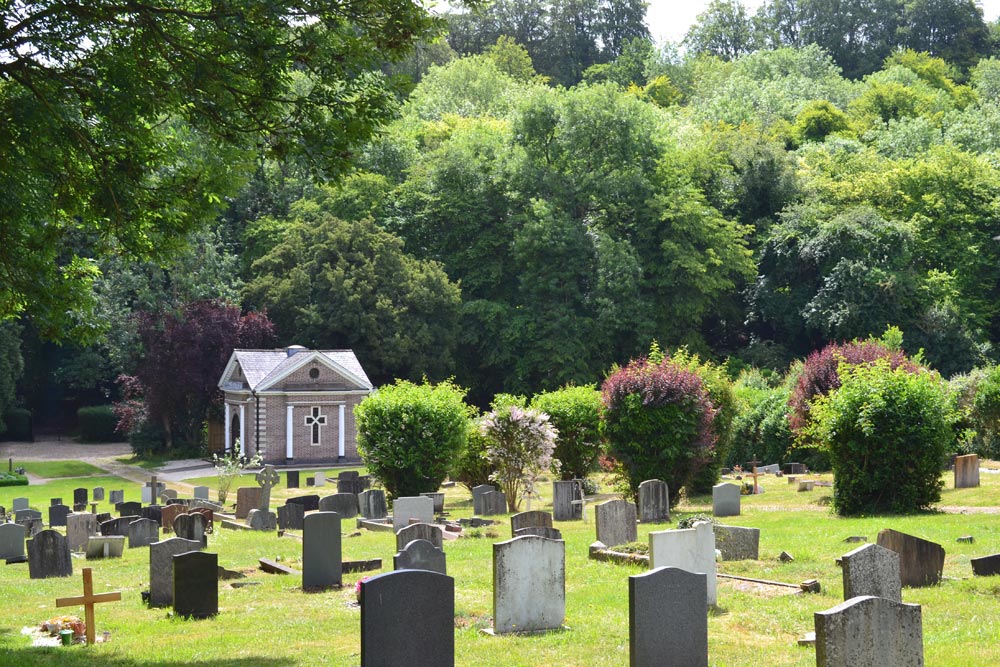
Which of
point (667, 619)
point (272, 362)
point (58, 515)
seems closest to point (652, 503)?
point (667, 619)

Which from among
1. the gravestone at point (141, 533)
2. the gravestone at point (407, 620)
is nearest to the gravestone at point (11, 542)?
the gravestone at point (141, 533)

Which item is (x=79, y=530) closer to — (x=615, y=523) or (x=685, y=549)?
(x=615, y=523)

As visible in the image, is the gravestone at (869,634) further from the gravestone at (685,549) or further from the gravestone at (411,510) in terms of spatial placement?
the gravestone at (411,510)

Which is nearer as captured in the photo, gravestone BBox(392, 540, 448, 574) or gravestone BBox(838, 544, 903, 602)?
gravestone BBox(838, 544, 903, 602)

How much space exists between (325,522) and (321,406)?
3512 centimetres

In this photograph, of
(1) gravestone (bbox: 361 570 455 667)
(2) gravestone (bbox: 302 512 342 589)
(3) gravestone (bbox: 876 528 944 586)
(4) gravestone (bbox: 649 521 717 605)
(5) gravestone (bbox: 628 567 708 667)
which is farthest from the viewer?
(2) gravestone (bbox: 302 512 342 589)

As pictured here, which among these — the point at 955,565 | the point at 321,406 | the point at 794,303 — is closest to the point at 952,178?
the point at 794,303

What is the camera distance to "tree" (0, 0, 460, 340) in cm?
1230

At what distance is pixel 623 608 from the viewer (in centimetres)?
1443

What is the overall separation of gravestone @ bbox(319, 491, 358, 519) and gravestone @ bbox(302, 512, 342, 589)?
997cm

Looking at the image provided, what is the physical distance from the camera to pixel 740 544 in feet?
58.5

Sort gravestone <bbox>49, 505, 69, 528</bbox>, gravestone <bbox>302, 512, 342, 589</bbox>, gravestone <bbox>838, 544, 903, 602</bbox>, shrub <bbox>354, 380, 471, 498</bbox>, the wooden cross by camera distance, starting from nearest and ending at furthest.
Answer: gravestone <bbox>838, 544, 903, 602</bbox> → the wooden cross → gravestone <bbox>302, 512, 342, 589</bbox> → gravestone <bbox>49, 505, 69, 528</bbox> → shrub <bbox>354, 380, 471, 498</bbox>

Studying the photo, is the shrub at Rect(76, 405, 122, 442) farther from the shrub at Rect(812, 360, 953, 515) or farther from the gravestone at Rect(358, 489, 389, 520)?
the shrub at Rect(812, 360, 953, 515)

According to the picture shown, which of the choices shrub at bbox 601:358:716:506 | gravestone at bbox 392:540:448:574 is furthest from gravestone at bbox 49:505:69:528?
gravestone at bbox 392:540:448:574
